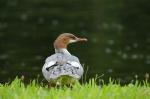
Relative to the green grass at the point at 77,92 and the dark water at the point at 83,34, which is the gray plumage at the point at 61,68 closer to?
the green grass at the point at 77,92

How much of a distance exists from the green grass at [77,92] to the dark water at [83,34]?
33.9ft

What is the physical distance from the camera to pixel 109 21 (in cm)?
3519

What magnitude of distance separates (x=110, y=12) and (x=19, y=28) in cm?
648

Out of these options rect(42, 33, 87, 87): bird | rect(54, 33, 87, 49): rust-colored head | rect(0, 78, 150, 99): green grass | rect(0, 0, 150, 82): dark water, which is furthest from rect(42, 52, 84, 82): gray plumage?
rect(0, 0, 150, 82): dark water

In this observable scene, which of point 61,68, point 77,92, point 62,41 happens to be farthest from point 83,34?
point 77,92

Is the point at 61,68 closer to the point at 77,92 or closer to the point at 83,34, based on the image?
the point at 77,92

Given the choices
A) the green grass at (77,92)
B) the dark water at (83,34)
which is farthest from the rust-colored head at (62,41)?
the dark water at (83,34)

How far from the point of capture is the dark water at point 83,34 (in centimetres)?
2338

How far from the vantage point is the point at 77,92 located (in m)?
8.53

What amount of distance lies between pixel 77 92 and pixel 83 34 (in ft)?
71.3

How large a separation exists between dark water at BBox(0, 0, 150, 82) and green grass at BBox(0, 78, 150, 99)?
10324 mm

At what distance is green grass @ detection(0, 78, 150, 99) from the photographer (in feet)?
27.3

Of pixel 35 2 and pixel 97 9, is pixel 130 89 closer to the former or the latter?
pixel 97 9

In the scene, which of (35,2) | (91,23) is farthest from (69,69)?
(35,2)
